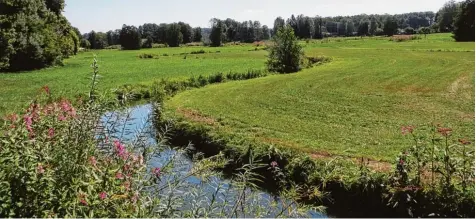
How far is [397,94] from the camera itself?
28.0 m

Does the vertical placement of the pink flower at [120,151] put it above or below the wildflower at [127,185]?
above

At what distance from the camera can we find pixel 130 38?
120 meters

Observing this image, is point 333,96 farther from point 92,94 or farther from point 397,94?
point 92,94

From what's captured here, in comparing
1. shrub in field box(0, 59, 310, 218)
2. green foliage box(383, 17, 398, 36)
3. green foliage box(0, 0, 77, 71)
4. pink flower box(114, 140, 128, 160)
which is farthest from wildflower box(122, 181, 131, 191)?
green foliage box(383, 17, 398, 36)

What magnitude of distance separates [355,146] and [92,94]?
41.3 feet

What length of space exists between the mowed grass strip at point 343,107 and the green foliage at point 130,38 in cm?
8752

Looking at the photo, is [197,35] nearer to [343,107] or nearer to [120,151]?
[343,107]

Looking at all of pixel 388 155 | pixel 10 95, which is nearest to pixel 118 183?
pixel 388 155

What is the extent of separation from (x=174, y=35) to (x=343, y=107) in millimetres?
111661

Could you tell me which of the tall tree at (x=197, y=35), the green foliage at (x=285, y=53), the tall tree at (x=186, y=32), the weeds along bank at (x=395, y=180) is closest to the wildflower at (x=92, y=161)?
the weeds along bank at (x=395, y=180)

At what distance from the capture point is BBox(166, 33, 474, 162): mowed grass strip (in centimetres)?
1703

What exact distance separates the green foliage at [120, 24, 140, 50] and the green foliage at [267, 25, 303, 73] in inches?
3142

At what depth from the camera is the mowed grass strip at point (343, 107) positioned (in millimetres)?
17031

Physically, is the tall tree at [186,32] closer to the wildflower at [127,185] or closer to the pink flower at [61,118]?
the pink flower at [61,118]
